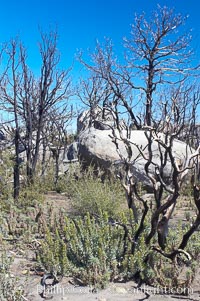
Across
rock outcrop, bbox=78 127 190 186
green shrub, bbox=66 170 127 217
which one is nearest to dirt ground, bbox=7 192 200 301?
green shrub, bbox=66 170 127 217

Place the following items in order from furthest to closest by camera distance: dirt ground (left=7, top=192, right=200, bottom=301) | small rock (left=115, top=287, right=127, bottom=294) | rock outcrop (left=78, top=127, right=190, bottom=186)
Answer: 1. rock outcrop (left=78, top=127, right=190, bottom=186)
2. small rock (left=115, top=287, right=127, bottom=294)
3. dirt ground (left=7, top=192, right=200, bottom=301)

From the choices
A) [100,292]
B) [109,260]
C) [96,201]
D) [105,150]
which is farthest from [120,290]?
[105,150]

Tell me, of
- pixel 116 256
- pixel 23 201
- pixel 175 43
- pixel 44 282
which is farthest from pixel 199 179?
pixel 175 43

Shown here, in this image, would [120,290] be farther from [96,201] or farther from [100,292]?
[96,201]

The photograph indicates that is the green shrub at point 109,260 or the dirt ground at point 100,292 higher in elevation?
the green shrub at point 109,260

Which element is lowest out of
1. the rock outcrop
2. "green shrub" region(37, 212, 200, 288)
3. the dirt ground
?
the dirt ground

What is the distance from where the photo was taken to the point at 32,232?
469cm

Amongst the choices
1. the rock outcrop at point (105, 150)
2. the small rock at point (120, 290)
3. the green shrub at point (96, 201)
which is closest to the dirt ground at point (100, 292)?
the small rock at point (120, 290)

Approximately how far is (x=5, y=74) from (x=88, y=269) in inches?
231

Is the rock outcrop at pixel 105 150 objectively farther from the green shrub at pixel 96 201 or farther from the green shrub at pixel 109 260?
the green shrub at pixel 109 260

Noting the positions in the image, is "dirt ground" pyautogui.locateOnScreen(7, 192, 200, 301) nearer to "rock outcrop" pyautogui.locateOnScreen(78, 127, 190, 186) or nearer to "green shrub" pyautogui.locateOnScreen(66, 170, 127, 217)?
"green shrub" pyautogui.locateOnScreen(66, 170, 127, 217)

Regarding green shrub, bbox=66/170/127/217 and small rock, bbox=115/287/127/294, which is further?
green shrub, bbox=66/170/127/217

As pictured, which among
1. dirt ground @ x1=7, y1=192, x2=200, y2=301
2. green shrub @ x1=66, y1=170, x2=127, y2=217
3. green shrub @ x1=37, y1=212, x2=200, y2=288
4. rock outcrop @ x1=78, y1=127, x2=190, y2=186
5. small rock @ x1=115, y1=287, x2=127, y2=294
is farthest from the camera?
rock outcrop @ x1=78, y1=127, x2=190, y2=186

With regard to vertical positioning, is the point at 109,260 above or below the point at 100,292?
above
